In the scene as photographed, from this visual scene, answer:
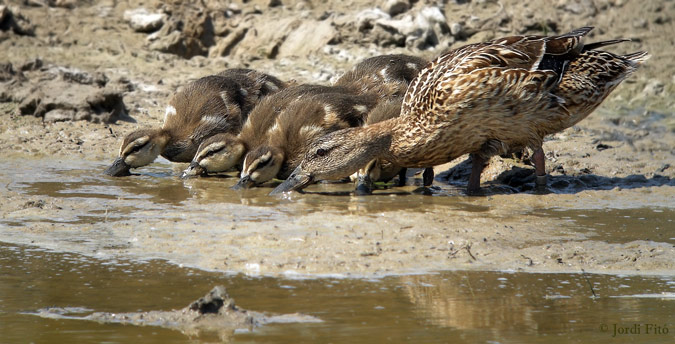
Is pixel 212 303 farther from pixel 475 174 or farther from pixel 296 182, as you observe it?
pixel 475 174

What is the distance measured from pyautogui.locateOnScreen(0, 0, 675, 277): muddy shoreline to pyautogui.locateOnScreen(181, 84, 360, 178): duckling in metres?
0.23

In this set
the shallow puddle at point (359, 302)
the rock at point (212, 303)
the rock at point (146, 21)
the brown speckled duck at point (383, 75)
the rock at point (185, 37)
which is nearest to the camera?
the shallow puddle at point (359, 302)

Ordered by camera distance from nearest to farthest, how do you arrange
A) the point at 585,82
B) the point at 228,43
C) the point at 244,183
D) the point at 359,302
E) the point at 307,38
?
the point at 359,302 < the point at 585,82 < the point at 244,183 < the point at 307,38 < the point at 228,43

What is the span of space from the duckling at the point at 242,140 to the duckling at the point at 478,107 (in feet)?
3.19

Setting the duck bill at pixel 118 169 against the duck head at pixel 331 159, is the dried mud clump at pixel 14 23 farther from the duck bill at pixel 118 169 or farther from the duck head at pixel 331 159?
the duck head at pixel 331 159

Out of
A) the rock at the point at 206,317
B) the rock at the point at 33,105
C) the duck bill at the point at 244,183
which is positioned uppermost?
the rock at the point at 33,105

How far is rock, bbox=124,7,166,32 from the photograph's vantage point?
12.4 m

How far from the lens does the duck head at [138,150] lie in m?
8.33

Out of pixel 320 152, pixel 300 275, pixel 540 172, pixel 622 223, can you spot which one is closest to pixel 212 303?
pixel 300 275

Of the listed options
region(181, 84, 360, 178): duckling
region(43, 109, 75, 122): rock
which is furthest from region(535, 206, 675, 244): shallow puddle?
region(43, 109, 75, 122): rock

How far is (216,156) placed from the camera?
27.1ft

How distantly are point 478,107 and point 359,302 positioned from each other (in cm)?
287

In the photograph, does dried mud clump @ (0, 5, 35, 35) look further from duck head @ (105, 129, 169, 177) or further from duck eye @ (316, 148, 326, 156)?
duck eye @ (316, 148, 326, 156)

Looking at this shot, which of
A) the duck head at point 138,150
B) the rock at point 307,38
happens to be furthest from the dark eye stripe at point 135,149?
the rock at point 307,38
